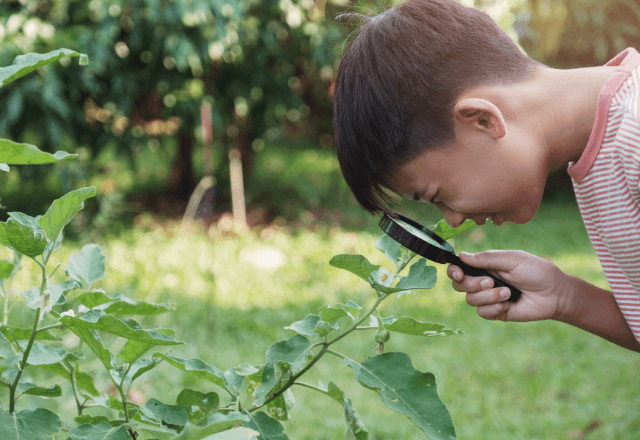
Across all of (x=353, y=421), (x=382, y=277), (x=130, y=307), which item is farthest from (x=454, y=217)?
(x=130, y=307)

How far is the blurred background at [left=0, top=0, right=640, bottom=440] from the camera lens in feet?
7.41

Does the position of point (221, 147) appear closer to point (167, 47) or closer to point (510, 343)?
point (167, 47)

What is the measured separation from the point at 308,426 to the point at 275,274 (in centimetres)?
148

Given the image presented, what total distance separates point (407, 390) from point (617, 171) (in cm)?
57

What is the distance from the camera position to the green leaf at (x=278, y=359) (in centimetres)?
68

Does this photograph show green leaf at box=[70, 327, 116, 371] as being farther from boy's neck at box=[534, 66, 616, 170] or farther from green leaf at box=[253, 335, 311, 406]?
boy's neck at box=[534, 66, 616, 170]

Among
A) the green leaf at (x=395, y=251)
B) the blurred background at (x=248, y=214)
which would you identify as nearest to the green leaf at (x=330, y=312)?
the green leaf at (x=395, y=251)

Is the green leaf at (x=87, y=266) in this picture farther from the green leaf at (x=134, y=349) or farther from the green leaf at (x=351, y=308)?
the green leaf at (x=351, y=308)

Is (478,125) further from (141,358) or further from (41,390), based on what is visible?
(41,390)

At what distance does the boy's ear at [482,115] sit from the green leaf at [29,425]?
0.74 metres

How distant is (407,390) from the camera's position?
0.69m

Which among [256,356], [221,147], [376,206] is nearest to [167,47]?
[221,147]

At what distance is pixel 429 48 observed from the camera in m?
1.00

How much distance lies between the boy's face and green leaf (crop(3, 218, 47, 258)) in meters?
0.64
